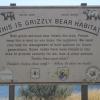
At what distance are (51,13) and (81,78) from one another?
6.16 feet

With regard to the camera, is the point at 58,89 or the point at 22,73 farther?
the point at 58,89

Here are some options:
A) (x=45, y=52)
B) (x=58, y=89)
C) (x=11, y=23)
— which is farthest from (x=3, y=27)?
(x=58, y=89)

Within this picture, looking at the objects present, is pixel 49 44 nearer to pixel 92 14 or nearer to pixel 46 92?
pixel 92 14

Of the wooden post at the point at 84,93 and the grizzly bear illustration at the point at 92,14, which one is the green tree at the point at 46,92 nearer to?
the wooden post at the point at 84,93

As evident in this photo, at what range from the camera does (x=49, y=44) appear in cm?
1298

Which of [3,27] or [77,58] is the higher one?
[3,27]

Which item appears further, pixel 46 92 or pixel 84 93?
pixel 46 92

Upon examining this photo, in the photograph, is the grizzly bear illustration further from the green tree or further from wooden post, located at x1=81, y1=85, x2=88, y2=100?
the green tree

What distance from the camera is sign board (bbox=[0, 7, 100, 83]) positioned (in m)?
12.9

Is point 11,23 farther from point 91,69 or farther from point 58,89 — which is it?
point 58,89

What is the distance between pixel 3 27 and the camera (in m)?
13.1

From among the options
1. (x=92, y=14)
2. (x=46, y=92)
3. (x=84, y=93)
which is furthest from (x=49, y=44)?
(x=46, y=92)

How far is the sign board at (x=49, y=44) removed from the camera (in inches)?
508

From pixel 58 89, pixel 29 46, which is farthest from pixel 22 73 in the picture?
pixel 58 89
